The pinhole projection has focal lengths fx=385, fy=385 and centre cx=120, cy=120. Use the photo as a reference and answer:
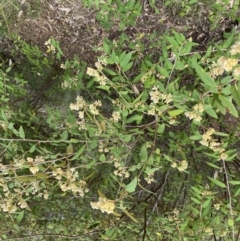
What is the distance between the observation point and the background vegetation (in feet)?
5.68

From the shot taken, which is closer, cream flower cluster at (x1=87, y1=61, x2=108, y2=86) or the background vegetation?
cream flower cluster at (x1=87, y1=61, x2=108, y2=86)

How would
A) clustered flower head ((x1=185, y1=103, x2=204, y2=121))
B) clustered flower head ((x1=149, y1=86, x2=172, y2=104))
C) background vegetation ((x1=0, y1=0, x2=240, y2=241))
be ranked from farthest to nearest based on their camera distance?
1. background vegetation ((x1=0, y1=0, x2=240, y2=241))
2. clustered flower head ((x1=149, y1=86, x2=172, y2=104))
3. clustered flower head ((x1=185, y1=103, x2=204, y2=121))

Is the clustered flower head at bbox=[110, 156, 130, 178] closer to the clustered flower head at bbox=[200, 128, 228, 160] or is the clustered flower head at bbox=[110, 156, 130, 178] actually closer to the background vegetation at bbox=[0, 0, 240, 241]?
the background vegetation at bbox=[0, 0, 240, 241]

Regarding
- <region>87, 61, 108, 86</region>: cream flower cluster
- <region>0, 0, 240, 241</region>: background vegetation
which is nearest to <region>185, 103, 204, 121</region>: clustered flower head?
<region>0, 0, 240, 241</region>: background vegetation

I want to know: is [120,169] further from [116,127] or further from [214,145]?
[214,145]

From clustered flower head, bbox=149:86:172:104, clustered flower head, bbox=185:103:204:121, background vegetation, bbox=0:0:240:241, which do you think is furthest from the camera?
background vegetation, bbox=0:0:240:241

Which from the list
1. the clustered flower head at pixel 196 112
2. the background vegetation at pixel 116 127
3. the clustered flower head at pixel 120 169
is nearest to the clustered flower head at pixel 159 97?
the background vegetation at pixel 116 127

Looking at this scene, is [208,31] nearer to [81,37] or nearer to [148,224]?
[81,37]

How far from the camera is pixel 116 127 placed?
6.12 feet

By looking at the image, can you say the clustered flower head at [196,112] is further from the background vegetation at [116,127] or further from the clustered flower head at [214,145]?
the clustered flower head at [214,145]

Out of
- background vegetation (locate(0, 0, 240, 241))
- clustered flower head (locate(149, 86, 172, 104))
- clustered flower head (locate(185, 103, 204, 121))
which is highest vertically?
clustered flower head (locate(185, 103, 204, 121))

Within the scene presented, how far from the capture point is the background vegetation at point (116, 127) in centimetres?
173

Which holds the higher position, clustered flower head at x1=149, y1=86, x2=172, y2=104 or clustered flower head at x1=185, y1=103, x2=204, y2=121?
clustered flower head at x1=185, y1=103, x2=204, y2=121

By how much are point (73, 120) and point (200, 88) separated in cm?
74
